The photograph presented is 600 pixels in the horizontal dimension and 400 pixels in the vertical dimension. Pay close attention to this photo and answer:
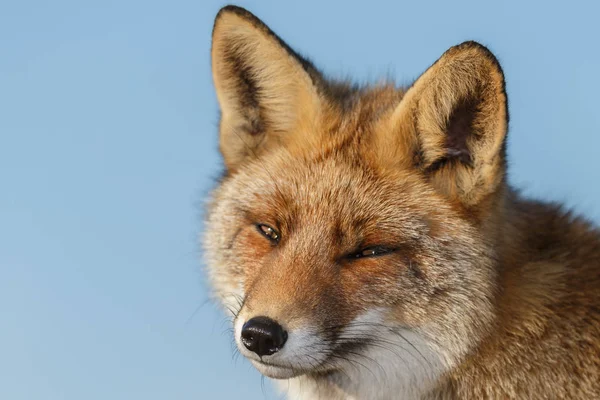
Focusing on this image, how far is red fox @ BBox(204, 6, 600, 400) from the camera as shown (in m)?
5.62

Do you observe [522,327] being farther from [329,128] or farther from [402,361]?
[329,128]

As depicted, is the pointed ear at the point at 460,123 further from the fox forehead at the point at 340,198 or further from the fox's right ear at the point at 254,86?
the fox's right ear at the point at 254,86

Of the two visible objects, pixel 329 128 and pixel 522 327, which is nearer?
pixel 522 327

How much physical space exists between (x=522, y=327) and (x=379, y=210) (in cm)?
128

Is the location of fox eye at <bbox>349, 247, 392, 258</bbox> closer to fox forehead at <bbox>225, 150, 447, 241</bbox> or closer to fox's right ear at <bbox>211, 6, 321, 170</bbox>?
fox forehead at <bbox>225, 150, 447, 241</bbox>

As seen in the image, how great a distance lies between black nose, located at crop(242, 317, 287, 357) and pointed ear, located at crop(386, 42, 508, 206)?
65.2 inches

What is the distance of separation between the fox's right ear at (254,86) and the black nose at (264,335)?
74.8 inches

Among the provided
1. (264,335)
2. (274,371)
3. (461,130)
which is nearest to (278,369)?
(274,371)

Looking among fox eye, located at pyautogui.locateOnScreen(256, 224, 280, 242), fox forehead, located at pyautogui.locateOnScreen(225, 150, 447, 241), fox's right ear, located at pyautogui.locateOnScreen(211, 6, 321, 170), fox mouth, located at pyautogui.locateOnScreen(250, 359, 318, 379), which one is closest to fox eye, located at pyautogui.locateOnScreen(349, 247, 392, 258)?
fox forehead, located at pyautogui.locateOnScreen(225, 150, 447, 241)

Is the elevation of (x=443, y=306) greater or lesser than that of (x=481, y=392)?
greater

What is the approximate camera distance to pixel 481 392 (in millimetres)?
5844

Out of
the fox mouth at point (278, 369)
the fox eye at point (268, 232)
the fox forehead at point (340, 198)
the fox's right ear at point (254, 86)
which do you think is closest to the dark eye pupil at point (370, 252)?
the fox forehead at point (340, 198)

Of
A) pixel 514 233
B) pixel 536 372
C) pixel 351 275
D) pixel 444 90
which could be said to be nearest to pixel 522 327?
pixel 536 372

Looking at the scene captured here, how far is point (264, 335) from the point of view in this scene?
527cm
